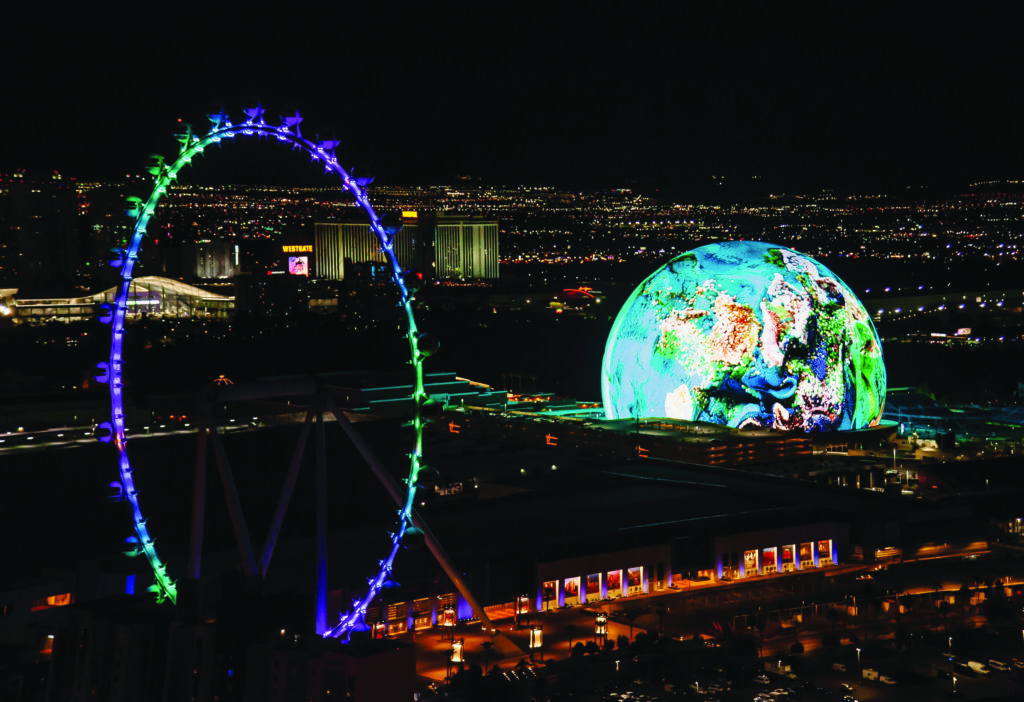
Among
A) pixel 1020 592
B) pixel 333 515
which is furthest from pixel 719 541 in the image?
pixel 333 515

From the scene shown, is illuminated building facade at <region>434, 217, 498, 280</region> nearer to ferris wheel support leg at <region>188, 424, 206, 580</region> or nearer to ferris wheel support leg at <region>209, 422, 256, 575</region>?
ferris wheel support leg at <region>209, 422, 256, 575</region>

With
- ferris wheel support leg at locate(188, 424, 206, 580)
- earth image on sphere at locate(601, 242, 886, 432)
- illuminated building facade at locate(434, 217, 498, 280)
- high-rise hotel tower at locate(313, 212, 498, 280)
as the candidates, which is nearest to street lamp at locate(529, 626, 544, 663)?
ferris wheel support leg at locate(188, 424, 206, 580)

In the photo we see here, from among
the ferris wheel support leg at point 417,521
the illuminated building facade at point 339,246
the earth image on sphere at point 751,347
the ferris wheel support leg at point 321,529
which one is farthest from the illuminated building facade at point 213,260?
the ferris wheel support leg at point 321,529

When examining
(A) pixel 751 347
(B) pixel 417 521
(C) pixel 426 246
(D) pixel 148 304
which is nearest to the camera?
(B) pixel 417 521

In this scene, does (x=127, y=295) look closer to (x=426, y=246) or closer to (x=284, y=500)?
(x=284, y=500)

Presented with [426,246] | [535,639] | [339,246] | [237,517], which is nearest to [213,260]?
[339,246]

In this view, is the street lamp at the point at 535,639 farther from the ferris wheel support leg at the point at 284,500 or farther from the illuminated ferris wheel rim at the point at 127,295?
the ferris wheel support leg at the point at 284,500
